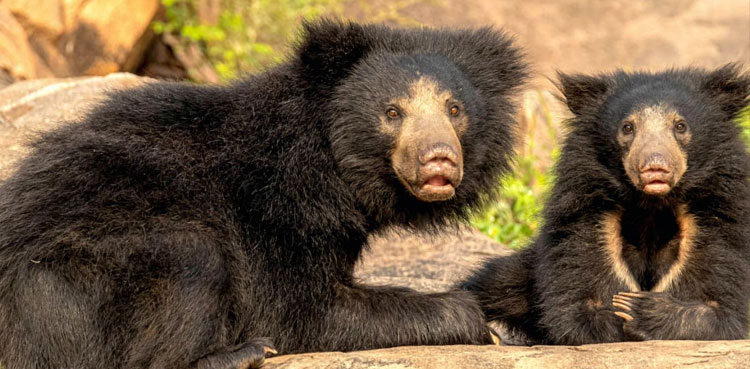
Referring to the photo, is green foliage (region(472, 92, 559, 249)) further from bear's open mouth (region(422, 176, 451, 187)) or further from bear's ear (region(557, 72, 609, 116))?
bear's open mouth (region(422, 176, 451, 187))

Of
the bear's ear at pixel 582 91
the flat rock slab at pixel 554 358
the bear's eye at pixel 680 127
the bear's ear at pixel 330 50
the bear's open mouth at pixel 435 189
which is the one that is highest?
the bear's eye at pixel 680 127

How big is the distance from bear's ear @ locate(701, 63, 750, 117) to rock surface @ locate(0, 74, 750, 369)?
1.42 meters

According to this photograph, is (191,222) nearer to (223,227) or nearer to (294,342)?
(223,227)

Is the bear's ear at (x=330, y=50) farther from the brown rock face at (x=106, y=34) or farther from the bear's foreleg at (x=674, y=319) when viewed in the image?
the brown rock face at (x=106, y=34)

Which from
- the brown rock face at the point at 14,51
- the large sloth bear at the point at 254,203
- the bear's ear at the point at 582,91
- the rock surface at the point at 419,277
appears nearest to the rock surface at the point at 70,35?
the brown rock face at the point at 14,51

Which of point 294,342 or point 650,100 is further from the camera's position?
point 650,100

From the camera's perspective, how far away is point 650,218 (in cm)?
493

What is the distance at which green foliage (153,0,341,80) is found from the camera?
1134 cm

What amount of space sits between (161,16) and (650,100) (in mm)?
7719

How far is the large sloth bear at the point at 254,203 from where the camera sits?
163 inches

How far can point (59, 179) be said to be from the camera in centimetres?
433

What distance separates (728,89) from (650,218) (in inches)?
29.9

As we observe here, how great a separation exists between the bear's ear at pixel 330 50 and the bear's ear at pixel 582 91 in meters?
1.11

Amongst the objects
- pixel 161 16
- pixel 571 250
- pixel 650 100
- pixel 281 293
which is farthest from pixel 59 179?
pixel 161 16
